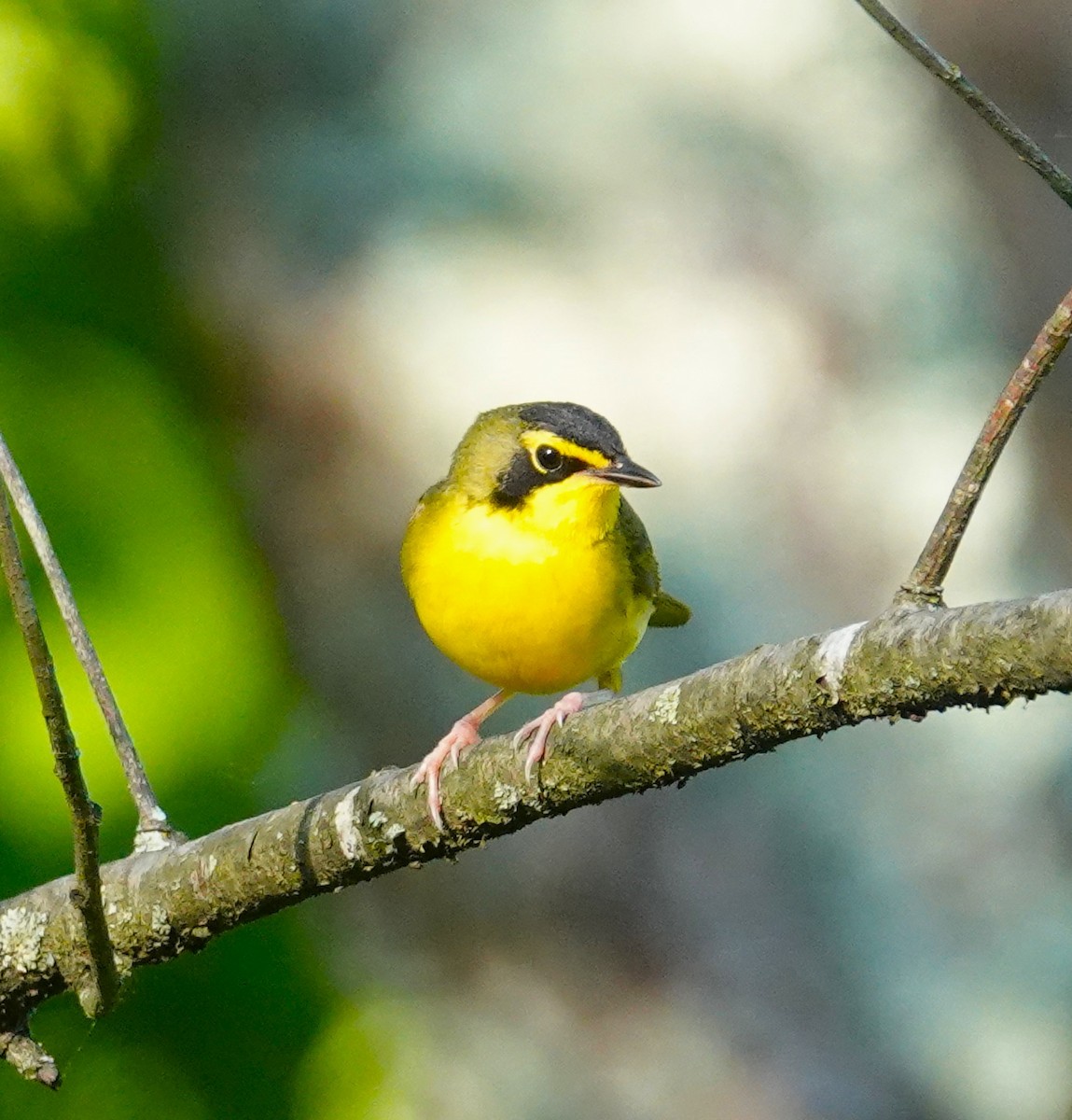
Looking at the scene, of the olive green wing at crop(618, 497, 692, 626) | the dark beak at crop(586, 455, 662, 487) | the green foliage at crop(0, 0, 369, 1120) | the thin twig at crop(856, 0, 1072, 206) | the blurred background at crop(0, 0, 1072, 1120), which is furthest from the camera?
the blurred background at crop(0, 0, 1072, 1120)

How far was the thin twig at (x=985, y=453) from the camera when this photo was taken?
6.19ft

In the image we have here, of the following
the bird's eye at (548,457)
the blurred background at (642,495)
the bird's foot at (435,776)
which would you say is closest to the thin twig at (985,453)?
the bird's foot at (435,776)

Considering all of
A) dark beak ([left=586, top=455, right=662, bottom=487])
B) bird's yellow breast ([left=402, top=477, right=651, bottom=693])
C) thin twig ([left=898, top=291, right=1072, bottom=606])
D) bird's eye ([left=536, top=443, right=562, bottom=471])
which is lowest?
thin twig ([left=898, top=291, right=1072, bottom=606])

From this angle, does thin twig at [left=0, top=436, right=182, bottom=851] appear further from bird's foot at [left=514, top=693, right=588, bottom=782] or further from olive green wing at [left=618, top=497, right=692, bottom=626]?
olive green wing at [left=618, top=497, right=692, bottom=626]

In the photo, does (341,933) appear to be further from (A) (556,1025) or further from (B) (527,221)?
(B) (527,221)

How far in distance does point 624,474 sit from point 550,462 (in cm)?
23

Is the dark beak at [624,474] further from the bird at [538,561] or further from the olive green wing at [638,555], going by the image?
the olive green wing at [638,555]

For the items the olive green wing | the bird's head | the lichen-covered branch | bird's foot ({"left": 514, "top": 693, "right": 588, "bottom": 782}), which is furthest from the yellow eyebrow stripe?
the lichen-covered branch

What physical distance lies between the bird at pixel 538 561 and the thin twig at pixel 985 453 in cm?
150

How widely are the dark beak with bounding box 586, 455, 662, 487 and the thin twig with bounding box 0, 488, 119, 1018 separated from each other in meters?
1.63

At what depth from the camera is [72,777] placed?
84.7 inches

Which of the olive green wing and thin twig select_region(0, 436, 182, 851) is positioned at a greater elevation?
the olive green wing

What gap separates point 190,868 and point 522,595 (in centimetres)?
107

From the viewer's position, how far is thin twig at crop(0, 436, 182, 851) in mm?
2506
